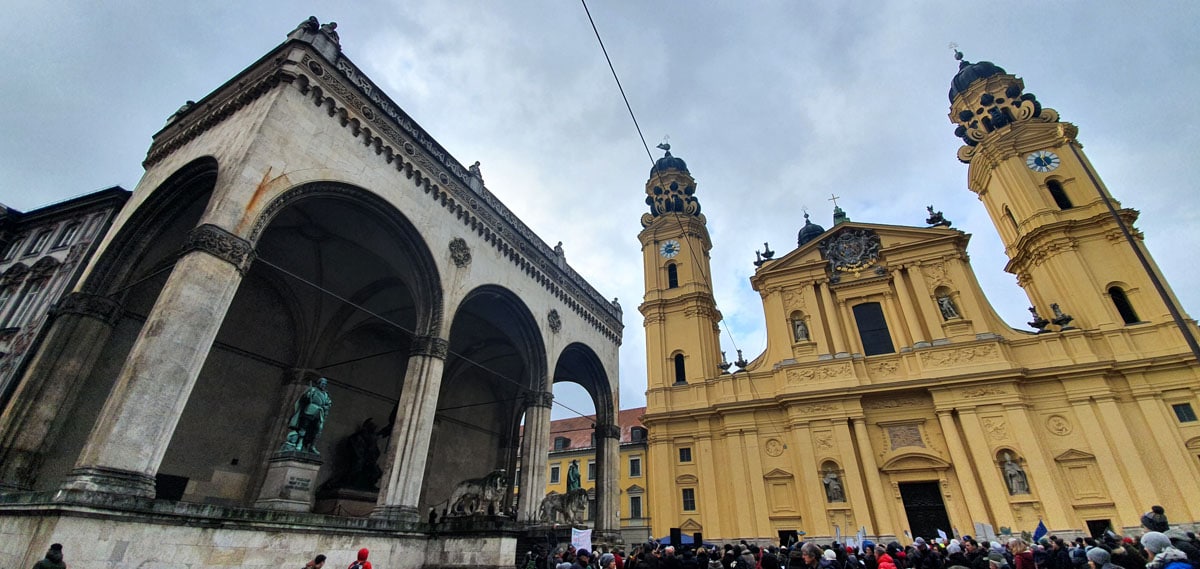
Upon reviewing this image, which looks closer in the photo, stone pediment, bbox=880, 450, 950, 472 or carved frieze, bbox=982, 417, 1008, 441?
carved frieze, bbox=982, 417, 1008, 441

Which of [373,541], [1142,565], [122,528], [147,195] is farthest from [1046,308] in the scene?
[147,195]

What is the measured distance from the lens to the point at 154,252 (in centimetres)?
1147

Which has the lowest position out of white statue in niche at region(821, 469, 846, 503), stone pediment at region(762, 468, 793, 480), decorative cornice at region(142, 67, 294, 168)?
white statue in niche at region(821, 469, 846, 503)

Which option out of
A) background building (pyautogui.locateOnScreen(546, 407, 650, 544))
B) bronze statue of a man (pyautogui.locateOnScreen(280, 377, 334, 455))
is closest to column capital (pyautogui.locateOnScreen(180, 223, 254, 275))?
bronze statue of a man (pyautogui.locateOnScreen(280, 377, 334, 455))

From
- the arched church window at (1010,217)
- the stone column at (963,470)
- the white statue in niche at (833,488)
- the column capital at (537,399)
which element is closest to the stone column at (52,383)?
the column capital at (537,399)

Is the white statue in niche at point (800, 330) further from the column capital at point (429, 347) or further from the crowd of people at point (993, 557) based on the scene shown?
the column capital at point (429, 347)

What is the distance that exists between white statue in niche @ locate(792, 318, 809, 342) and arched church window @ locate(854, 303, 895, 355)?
238 centimetres

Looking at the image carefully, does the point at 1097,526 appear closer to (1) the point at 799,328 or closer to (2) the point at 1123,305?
(2) the point at 1123,305

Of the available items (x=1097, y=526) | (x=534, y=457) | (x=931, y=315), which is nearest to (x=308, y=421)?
(x=534, y=457)

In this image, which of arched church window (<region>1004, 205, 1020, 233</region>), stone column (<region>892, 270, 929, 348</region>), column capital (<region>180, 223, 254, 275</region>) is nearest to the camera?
column capital (<region>180, 223, 254, 275</region>)

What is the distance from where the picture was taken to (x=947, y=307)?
21828 millimetres

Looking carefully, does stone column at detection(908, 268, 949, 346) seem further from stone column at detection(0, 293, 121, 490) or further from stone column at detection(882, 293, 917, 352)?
stone column at detection(0, 293, 121, 490)

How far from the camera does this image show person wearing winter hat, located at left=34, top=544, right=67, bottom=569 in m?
5.06

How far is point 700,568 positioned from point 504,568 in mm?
5043
